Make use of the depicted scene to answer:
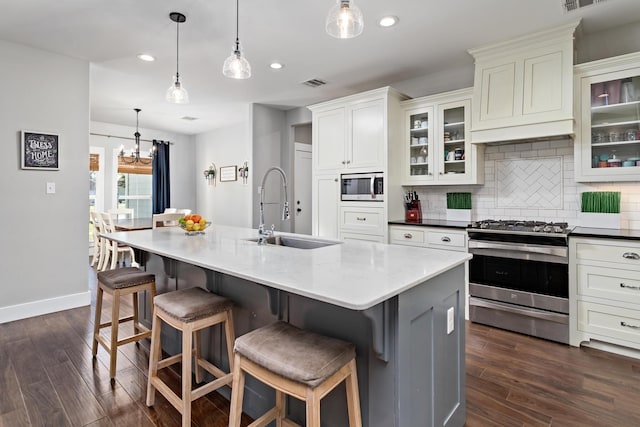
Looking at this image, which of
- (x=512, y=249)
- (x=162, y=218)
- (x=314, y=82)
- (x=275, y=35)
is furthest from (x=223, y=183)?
(x=512, y=249)

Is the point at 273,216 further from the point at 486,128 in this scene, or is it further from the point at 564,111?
the point at 564,111

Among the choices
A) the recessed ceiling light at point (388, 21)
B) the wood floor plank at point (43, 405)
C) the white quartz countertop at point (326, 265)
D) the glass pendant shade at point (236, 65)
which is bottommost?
the wood floor plank at point (43, 405)

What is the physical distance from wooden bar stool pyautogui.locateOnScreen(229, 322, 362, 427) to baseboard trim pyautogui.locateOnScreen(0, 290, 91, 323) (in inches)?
124

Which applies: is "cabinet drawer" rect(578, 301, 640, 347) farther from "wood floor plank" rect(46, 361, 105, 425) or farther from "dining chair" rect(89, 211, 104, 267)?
"dining chair" rect(89, 211, 104, 267)

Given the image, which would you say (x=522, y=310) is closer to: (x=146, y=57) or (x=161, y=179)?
(x=146, y=57)

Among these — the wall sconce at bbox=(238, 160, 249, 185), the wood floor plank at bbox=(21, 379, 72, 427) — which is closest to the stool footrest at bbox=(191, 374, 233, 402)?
the wood floor plank at bbox=(21, 379, 72, 427)

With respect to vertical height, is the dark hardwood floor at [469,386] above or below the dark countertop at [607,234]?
below

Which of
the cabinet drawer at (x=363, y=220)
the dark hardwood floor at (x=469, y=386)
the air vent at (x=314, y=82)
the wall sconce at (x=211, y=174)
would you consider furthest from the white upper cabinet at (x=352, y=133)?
the wall sconce at (x=211, y=174)

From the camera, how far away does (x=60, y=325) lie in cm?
303

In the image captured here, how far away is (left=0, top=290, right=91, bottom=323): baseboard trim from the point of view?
124 inches

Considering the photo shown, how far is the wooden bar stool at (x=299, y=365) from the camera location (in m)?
1.10

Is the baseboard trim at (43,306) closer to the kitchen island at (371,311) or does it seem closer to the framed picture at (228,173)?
the kitchen island at (371,311)

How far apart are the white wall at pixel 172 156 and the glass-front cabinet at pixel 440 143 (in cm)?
565

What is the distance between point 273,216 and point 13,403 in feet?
12.9
